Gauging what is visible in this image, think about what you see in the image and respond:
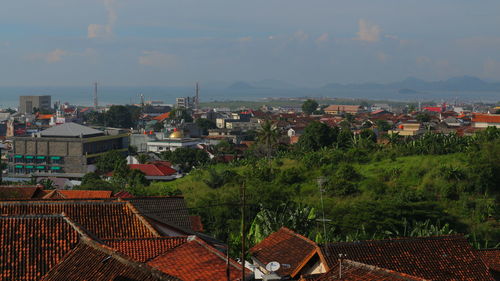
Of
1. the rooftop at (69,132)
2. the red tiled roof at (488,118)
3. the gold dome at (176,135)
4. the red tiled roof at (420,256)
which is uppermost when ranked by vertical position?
the red tiled roof at (488,118)

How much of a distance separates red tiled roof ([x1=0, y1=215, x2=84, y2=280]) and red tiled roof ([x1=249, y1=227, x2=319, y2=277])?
5.08 m

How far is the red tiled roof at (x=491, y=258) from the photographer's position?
65.8 feet

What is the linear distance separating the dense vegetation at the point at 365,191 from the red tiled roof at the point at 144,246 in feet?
34.2

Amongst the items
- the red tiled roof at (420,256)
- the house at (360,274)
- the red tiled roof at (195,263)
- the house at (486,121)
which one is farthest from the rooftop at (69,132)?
the house at (360,274)

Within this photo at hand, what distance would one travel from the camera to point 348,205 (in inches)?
1367

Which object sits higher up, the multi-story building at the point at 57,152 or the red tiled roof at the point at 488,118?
the red tiled roof at the point at 488,118

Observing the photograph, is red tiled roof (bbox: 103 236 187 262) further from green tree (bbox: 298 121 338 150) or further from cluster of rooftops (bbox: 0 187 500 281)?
green tree (bbox: 298 121 338 150)

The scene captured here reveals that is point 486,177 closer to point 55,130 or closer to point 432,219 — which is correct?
point 432,219

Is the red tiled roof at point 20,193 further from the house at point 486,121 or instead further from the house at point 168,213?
the house at point 486,121

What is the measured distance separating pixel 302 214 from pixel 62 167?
2021 inches

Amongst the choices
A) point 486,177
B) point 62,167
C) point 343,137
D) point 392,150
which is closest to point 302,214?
point 486,177

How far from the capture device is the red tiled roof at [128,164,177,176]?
5834 cm

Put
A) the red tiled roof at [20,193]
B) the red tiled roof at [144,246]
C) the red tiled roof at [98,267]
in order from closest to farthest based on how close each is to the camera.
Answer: the red tiled roof at [98,267], the red tiled roof at [144,246], the red tiled roof at [20,193]

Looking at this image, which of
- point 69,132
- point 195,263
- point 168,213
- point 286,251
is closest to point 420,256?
point 286,251
